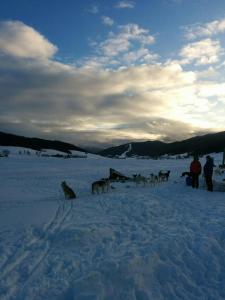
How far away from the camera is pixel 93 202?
556 inches

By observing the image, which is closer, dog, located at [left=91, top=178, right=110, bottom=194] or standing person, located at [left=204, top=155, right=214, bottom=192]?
standing person, located at [left=204, top=155, right=214, bottom=192]

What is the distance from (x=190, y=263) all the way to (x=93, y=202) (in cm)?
801

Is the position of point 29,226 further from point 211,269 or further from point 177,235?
point 211,269

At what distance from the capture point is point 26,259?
687cm

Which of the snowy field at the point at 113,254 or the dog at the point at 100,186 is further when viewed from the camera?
the dog at the point at 100,186

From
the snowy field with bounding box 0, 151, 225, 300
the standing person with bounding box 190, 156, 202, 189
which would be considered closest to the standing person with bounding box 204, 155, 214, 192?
the standing person with bounding box 190, 156, 202, 189

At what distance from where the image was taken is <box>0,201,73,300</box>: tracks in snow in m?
5.74

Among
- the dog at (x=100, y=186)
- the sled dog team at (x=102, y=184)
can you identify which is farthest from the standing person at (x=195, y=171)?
the dog at (x=100, y=186)

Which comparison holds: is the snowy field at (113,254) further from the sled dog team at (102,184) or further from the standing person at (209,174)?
the standing person at (209,174)

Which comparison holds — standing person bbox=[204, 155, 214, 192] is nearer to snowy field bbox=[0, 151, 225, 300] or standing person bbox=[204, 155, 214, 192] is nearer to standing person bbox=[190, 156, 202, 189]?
standing person bbox=[190, 156, 202, 189]

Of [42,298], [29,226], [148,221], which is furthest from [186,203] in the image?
[42,298]

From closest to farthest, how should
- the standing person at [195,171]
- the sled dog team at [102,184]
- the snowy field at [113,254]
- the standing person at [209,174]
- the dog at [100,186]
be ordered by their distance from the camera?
1. the snowy field at [113,254]
2. the sled dog team at [102,184]
3. the standing person at [209,174]
4. the dog at [100,186]
5. the standing person at [195,171]

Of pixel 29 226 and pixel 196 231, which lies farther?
pixel 29 226

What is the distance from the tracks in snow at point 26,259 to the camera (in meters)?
5.74
